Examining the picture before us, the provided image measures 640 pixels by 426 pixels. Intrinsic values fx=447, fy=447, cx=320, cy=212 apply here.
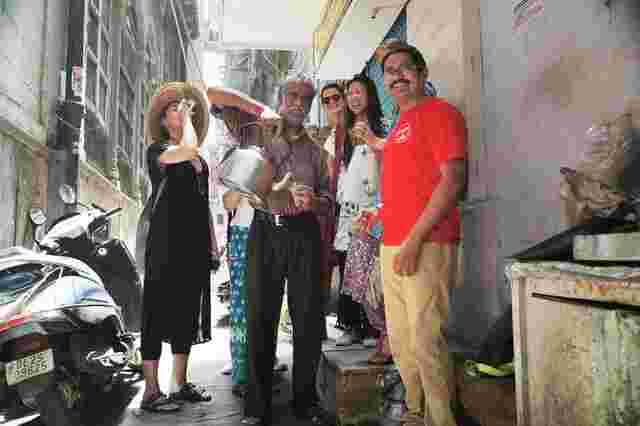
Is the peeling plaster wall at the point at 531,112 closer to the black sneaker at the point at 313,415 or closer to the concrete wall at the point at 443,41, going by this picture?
the concrete wall at the point at 443,41

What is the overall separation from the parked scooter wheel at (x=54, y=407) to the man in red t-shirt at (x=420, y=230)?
4.62 ft

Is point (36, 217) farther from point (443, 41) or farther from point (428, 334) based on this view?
point (443, 41)

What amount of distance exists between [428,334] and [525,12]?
1400mm

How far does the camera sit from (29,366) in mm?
1766

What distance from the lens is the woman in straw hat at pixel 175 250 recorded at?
7.73 ft

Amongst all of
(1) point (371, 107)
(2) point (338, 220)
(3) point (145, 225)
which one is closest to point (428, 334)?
(2) point (338, 220)

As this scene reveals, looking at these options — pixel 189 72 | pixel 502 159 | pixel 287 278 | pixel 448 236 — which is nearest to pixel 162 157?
pixel 287 278

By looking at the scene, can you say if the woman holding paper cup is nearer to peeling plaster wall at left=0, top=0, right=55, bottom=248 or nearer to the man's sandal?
the man's sandal

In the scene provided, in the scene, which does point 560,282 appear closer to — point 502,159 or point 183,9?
point 502,159

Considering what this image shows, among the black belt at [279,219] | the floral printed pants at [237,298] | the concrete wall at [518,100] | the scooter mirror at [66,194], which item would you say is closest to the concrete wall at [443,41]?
the concrete wall at [518,100]

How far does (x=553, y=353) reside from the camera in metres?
1.02

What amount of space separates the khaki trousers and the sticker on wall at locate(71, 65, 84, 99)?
339 centimetres

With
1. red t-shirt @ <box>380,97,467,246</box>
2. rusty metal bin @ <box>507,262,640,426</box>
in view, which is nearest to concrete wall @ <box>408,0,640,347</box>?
red t-shirt @ <box>380,97,467,246</box>

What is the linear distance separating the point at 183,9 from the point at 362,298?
1049 cm
